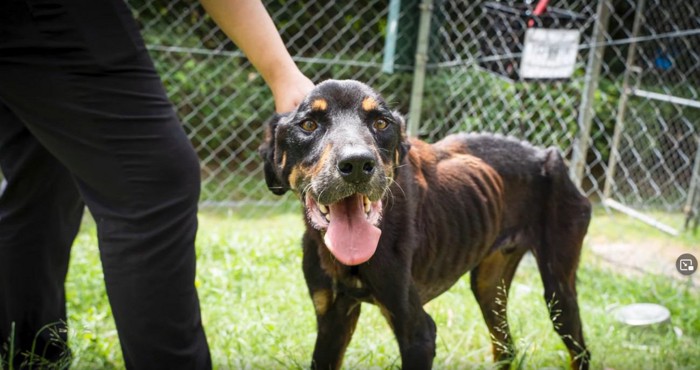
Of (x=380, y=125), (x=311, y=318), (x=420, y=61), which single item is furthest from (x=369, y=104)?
(x=420, y=61)

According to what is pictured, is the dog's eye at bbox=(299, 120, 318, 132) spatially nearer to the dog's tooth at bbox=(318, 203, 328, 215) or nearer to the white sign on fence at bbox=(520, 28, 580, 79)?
the dog's tooth at bbox=(318, 203, 328, 215)

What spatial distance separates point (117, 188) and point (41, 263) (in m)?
0.96

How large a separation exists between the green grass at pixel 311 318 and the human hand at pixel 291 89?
43.1 inches

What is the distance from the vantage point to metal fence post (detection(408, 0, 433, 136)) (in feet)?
18.0

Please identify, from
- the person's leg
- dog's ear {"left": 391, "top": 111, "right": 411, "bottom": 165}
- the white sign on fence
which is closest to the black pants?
the person's leg

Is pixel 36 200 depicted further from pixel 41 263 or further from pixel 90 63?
pixel 90 63

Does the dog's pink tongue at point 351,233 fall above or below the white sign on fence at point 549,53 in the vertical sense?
above

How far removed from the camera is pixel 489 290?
12.0ft

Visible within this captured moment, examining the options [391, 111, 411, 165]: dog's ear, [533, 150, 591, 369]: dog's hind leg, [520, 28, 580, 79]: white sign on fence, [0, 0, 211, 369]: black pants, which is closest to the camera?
[0, 0, 211, 369]: black pants

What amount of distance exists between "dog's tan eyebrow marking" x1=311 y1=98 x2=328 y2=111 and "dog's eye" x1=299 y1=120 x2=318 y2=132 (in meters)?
0.06

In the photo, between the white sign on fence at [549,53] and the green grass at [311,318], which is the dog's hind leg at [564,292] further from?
the white sign on fence at [549,53]

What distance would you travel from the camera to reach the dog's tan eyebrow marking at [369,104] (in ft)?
8.25

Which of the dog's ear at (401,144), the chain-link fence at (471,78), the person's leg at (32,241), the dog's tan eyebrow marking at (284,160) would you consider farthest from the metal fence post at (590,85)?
the person's leg at (32,241)

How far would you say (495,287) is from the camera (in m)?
3.65
